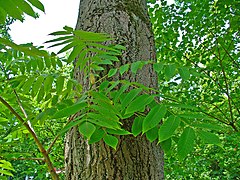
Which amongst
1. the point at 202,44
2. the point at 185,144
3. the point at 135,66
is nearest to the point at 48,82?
the point at 135,66

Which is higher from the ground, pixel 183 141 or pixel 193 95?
pixel 193 95

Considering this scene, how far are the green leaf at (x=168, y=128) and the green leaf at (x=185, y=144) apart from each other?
0.10 feet

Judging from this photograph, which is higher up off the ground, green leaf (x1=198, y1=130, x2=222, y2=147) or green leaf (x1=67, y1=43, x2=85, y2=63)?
green leaf (x1=67, y1=43, x2=85, y2=63)

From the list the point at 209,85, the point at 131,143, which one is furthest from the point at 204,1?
the point at 131,143

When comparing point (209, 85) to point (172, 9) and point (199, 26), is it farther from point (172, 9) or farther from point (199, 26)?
point (172, 9)

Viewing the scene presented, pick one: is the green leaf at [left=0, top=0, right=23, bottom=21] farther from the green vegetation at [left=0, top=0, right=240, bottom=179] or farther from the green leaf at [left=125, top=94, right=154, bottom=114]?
the green leaf at [left=125, top=94, right=154, bottom=114]

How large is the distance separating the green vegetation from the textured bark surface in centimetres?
5

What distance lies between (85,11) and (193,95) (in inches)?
83.0

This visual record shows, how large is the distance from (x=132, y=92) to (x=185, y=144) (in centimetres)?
21

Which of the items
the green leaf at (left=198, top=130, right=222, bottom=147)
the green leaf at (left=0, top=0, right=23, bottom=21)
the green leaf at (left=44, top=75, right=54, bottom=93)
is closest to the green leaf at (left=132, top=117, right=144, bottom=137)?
the green leaf at (left=198, top=130, right=222, bottom=147)

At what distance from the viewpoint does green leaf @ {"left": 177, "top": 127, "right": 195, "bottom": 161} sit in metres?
0.64

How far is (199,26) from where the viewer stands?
3191 mm

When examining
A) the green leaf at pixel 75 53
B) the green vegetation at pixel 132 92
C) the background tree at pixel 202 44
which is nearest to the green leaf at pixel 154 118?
the green vegetation at pixel 132 92

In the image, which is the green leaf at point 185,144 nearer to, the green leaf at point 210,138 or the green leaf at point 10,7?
the green leaf at point 210,138
